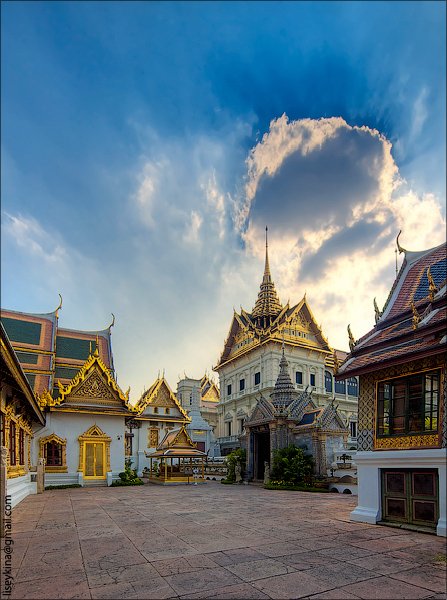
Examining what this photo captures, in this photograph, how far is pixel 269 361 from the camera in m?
40.6

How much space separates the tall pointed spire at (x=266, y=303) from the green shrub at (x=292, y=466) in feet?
88.4

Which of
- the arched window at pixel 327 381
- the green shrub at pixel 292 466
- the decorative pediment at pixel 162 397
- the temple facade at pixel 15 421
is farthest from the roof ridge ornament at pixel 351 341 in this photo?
the arched window at pixel 327 381

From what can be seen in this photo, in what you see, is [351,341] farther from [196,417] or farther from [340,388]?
[340,388]

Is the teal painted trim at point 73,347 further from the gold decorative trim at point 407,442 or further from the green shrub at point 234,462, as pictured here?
the gold decorative trim at point 407,442

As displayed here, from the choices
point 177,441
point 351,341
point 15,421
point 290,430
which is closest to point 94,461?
point 177,441

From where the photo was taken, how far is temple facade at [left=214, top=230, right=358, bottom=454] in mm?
41094

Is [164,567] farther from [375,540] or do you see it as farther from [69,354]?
[69,354]

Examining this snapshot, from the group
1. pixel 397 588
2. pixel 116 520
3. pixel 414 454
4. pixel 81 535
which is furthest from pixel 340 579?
pixel 116 520

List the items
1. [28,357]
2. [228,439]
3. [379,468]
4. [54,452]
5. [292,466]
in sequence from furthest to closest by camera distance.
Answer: [228,439]
[28,357]
[54,452]
[292,466]
[379,468]

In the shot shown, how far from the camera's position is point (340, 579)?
4895 millimetres

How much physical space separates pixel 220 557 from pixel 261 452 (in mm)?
16539

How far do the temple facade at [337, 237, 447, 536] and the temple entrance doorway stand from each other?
12.1m

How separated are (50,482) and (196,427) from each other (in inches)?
783

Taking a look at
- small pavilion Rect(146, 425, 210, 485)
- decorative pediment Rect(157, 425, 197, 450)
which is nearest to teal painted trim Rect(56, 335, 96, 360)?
decorative pediment Rect(157, 425, 197, 450)
